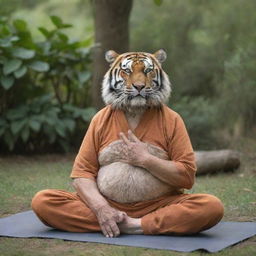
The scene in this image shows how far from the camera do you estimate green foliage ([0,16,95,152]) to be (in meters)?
8.55

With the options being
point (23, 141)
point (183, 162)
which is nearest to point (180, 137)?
point (183, 162)

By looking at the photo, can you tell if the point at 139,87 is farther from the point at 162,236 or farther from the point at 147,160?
the point at 162,236

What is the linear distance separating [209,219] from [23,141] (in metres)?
4.82

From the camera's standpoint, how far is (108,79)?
4781 mm

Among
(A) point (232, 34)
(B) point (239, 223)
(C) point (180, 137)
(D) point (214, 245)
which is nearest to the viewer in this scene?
Answer: (D) point (214, 245)

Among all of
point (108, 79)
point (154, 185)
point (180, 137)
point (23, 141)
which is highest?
point (108, 79)

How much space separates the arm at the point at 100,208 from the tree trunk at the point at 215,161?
10.5 ft

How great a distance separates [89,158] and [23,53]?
4.20 metres

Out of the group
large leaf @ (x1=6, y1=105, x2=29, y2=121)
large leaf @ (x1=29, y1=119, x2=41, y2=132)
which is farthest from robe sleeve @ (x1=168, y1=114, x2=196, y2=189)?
large leaf @ (x1=6, y1=105, x2=29, y2=121)

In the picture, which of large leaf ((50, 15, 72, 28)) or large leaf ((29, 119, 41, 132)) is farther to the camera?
large leaf ((50, 15, 72, 28))

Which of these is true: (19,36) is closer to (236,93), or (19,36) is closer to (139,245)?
(236,93)

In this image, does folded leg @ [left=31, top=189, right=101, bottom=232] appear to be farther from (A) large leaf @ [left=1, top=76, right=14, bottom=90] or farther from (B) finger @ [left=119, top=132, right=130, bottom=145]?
(A) large leaf @ [left=1, top=76, right=14, bottom=90]

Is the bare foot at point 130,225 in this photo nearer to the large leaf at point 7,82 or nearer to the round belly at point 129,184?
the round belly at point 129,184

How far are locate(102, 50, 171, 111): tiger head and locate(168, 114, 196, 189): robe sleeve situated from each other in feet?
0.86
